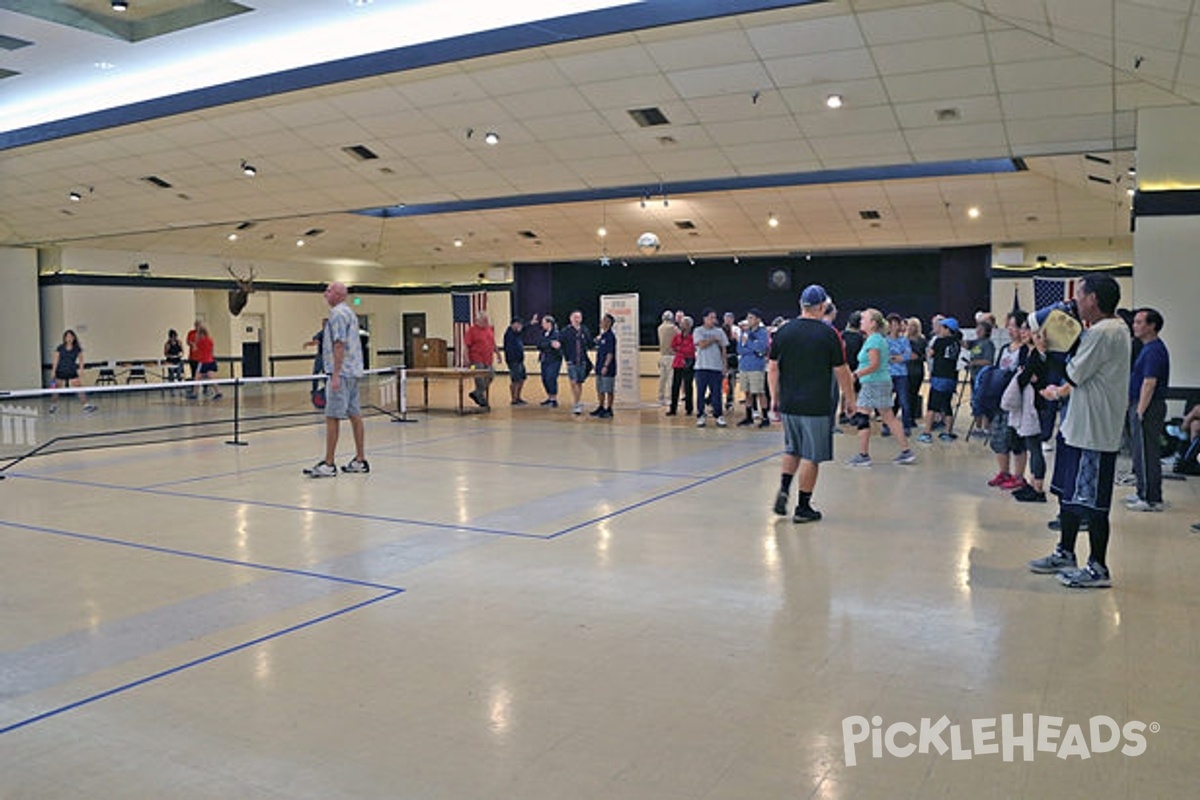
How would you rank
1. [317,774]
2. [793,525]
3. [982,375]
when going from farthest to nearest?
[982,375], [793,525], [317,774]

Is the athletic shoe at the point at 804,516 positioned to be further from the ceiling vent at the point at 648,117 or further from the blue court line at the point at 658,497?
the ceiling vent at the point at 648,117

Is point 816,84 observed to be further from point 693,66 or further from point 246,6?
point 246,6

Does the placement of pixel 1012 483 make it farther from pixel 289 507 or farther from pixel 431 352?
pixel 431 352

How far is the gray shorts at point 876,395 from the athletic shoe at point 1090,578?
418cm

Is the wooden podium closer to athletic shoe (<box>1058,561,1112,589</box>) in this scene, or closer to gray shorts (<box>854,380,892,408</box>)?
gray shorts (<box>854,380,892,408</box>)

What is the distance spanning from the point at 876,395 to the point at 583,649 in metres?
5.81

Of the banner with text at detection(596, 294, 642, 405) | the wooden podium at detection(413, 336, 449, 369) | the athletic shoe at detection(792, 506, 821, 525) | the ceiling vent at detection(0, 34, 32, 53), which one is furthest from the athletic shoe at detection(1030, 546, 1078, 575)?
the wooden podium at detection(413, 336, 449, 369)

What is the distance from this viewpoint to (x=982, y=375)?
7949 millimetres

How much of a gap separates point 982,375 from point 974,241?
13371 mm

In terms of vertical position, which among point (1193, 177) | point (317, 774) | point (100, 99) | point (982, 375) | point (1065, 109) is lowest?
point (317, 774)

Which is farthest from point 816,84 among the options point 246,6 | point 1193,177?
point 246,6

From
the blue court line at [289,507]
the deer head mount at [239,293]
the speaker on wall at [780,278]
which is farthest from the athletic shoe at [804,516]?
the deer head mount at [239,293]

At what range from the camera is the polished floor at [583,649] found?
288 centimetres

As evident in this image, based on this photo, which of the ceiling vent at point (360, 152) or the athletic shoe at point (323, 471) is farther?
the ceiling vent at point (360, 152)
